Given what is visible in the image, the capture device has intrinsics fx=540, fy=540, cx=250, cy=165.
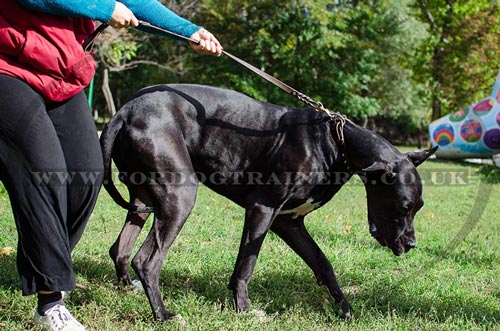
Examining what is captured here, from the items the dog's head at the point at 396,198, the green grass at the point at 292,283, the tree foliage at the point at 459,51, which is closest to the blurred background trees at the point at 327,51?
the tree foliage at the point at 459,51

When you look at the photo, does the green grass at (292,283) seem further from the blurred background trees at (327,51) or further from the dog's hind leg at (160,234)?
the blurred background trees at (327,51)

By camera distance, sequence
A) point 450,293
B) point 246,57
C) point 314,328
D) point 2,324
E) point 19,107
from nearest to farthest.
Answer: point 19,107 → point 2,324 → point 314,328 → point 450,293 → point 246,57

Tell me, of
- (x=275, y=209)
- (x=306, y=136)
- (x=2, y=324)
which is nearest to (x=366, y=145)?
(x=306, y=136)

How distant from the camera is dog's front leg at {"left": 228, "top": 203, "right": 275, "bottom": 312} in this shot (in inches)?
128

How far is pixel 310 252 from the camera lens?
3.55m

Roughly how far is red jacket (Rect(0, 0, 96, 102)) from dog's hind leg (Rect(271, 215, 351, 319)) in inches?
65.1

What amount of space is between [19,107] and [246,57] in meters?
17.9

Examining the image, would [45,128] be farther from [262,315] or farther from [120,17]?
[262,315]

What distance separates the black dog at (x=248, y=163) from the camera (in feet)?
10.3

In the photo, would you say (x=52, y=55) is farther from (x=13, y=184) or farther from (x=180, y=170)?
(x=180, y=170)

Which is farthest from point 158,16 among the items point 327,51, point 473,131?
point 327,51

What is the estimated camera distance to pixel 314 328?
3.02 m

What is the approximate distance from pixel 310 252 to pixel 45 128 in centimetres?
185

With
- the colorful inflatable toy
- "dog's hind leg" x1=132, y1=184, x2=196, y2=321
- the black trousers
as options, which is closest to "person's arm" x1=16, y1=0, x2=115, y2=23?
the black trousers
